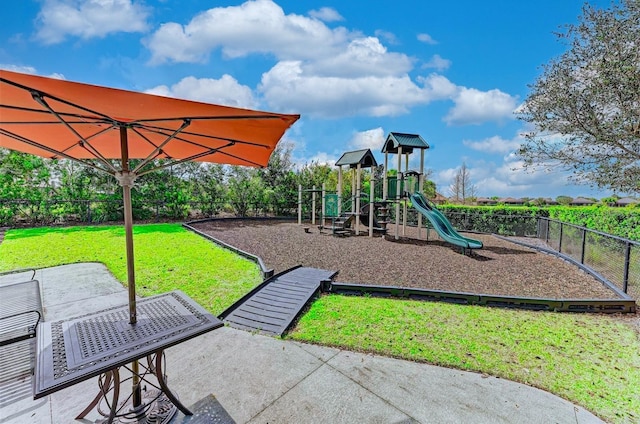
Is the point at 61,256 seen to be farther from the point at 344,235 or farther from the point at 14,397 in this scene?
the point at 344,235

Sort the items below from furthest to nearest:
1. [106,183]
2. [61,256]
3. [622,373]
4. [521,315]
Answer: [106,183]
[61,256]
[521,315]
[622,373]

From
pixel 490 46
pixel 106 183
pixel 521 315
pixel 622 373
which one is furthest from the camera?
pixel 106 183

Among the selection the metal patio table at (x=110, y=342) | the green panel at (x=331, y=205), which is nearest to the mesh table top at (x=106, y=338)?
the metal patio table at (x=110, y=342)

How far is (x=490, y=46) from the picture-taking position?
12102 millimetres

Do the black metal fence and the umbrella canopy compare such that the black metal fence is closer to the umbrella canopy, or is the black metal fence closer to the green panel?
the umbrella canopy

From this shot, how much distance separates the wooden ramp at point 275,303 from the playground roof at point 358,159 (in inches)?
274

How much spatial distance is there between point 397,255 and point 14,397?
Answer: 278 inches

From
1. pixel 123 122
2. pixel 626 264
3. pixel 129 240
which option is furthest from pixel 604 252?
pixel 123 122

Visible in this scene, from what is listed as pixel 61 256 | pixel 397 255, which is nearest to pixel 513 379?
pixel 397 255

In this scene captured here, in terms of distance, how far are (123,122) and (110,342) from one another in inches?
57.7

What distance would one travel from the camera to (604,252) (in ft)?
20.2

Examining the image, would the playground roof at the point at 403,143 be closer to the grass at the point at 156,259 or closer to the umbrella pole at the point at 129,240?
the grass at the point at 156,259

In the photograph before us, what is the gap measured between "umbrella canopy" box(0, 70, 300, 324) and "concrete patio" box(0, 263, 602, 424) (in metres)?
1.03

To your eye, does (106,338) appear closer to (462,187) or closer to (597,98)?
(597,98)
